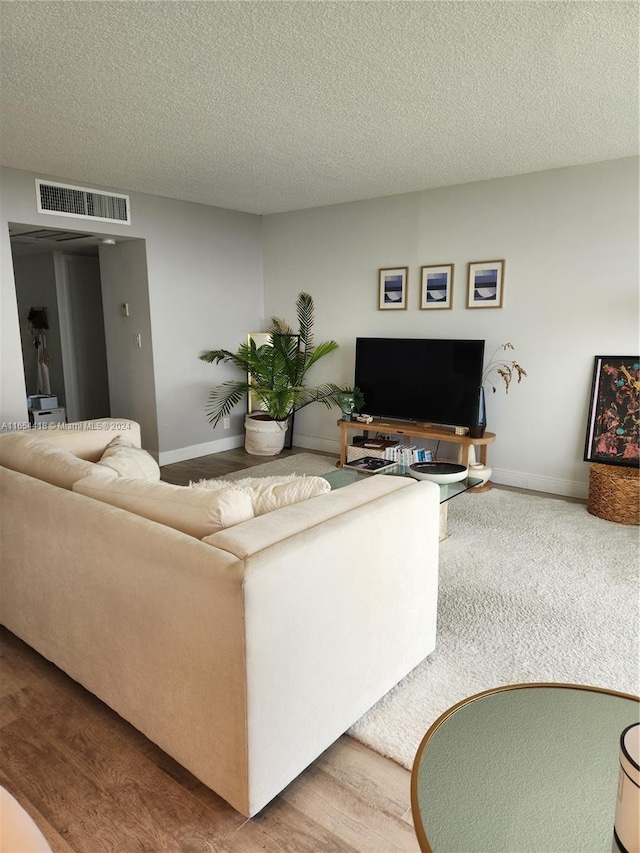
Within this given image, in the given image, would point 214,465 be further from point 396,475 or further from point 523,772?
point 523,772

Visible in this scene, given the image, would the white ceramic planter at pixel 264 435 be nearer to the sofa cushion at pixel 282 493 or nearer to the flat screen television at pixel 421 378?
the flat screen television at pixel 421 378

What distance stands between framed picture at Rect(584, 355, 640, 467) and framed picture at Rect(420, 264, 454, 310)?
4.27 ft

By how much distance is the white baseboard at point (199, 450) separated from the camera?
5.29 m

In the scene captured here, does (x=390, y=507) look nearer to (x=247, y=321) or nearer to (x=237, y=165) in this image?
(x=237, y=165)

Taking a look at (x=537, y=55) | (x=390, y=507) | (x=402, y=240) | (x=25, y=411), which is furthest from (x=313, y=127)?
(x=25, y=411)

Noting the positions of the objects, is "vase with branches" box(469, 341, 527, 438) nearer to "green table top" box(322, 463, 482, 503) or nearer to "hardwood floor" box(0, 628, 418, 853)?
"green table top" box(322, 463, 482, 503)

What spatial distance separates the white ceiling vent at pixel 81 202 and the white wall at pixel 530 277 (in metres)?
1.85

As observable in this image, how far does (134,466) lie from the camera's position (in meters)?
2.55

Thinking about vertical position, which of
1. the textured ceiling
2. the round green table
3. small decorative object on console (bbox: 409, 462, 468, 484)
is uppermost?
the textured ceiling

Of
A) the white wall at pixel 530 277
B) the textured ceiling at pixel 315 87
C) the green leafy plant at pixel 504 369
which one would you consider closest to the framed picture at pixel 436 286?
the white wall at pixel 530 277

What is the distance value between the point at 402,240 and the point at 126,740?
430cm

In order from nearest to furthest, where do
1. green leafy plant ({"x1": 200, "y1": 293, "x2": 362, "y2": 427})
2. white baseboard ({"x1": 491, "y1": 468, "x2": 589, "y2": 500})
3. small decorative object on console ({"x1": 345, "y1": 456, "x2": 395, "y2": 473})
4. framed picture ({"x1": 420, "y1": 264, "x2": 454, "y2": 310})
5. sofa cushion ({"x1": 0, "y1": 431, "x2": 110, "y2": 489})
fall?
1. sofa cushion ({"x1": 0, "y1": 431, "x2": 110, "y2": 489})
2. small decorative object on console ({"x1": 345, "y1": 456, "x2": 395, "y2": 473})
3. white baseboard ({"x1": 491, "y1": 468, "x2": 589, "y2": 500})
4. framed picture ({"x1": 420, "y1": 264, "x2": 454, "y2": 310})
5. green leafy plant ({"x1": 200, "y1": 293, "x2": 362, "y2": 427})

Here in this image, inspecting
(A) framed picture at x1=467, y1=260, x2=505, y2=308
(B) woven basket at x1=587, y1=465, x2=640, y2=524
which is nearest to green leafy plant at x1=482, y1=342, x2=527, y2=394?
(A) framed picture at x1=467, y1=260, x2=505, y2=308

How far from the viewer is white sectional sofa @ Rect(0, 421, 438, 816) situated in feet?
4.68
